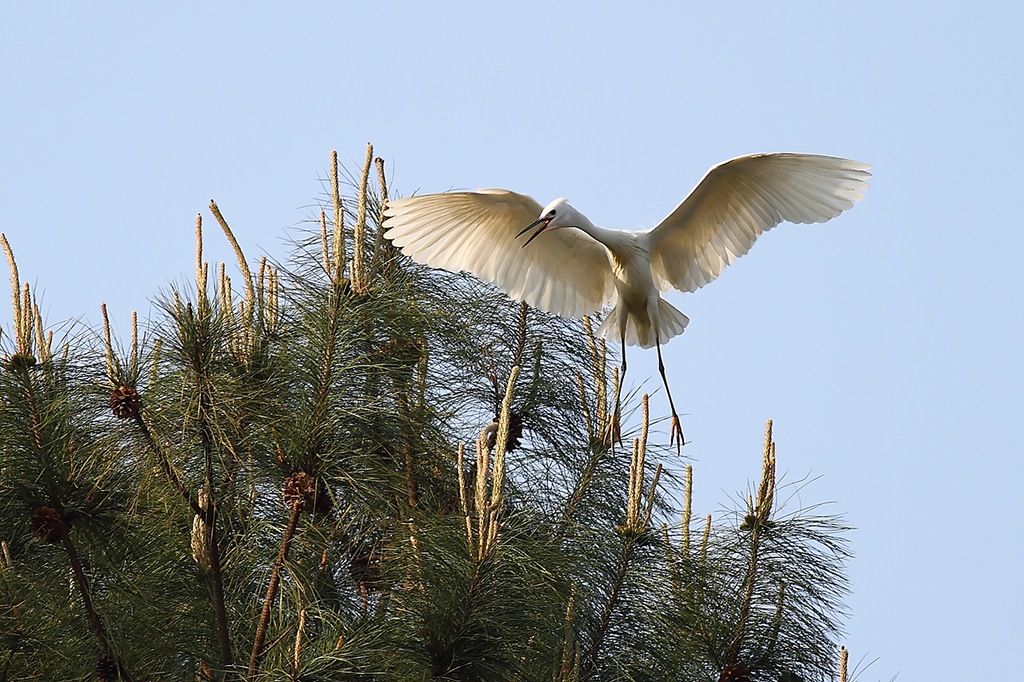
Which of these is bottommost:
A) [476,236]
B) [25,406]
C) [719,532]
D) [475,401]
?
[25,406]

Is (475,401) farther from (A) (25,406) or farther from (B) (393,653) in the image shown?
(A) (25,406)

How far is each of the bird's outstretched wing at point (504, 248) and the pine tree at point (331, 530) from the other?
45cm

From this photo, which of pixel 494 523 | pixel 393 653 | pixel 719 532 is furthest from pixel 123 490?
pixel 719 532

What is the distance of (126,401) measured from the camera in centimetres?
287

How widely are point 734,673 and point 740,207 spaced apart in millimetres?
2029

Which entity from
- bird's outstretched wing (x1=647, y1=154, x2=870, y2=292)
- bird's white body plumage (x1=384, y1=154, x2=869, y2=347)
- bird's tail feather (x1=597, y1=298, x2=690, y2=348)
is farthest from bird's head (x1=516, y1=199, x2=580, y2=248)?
bird's tail feather (x1=597, y1=298, x2=690, y2=348)

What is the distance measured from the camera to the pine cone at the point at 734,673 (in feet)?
11.3

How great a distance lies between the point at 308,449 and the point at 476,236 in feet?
6.00

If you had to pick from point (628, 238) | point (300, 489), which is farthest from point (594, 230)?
point (300, 489)

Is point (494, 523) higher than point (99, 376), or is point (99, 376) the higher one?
point (99, 376)

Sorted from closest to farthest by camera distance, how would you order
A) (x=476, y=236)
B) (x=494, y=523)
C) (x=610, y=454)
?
(x=494, y=523)
(x=610, y=454)
(x=476, y=236)

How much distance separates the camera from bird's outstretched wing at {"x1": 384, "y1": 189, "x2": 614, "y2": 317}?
434 centimetres

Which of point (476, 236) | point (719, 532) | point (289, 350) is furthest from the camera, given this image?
point (476, 236)

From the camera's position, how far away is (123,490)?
3.05m
